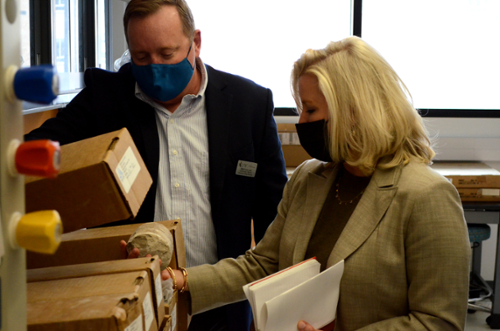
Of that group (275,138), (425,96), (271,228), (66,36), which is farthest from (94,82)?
(425,96)

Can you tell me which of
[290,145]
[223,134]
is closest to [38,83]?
[223,134]

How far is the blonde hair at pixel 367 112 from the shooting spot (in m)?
1.25

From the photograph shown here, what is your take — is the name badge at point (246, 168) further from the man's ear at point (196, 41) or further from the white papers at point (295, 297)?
the white papers at point (295, 297)

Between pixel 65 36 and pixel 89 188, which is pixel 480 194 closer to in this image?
pixel 65 36

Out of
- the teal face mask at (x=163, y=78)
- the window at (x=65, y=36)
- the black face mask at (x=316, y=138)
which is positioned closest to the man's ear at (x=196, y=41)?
the teal face mask at (x=163, y=78)

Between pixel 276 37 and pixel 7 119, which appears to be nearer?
pixel 7 119

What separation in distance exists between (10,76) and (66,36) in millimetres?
2634

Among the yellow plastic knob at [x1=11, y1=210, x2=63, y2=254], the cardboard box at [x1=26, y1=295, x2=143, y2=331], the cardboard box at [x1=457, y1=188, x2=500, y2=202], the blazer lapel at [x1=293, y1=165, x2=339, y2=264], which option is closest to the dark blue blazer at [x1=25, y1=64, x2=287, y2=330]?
the blazer lapel at [x1=293, y1=165, x2=339, y2=264]

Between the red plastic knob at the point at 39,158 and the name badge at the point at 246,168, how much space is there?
3.77 ft

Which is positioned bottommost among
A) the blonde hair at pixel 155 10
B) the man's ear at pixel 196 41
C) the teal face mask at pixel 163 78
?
the teal face mask at pixel 163 78

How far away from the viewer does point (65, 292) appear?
846 millimetres

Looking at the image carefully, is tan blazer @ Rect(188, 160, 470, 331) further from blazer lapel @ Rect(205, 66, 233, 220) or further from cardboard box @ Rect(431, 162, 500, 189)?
cardboard box @ Rect(431, 162, 500, 189)

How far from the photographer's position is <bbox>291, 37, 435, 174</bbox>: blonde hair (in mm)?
1252

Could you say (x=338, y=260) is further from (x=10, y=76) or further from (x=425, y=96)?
(x=425, y=96)
